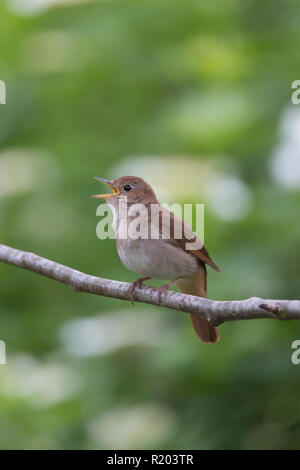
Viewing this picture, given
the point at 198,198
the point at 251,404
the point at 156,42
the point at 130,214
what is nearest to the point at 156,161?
the point at 198,198

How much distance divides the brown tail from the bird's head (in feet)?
1.78

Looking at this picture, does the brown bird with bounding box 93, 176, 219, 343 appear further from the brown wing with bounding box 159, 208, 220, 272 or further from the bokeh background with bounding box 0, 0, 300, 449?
the bokeh background with bounding box 0, 0, 300, 449

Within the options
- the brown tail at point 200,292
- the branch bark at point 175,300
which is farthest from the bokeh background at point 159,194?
the branch bark at point 175,300

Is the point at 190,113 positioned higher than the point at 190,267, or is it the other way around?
the point at 190,113

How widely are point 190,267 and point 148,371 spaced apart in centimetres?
146

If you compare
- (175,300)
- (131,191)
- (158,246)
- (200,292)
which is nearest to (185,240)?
(158,246)

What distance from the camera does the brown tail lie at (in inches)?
163

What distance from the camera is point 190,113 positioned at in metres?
6.18

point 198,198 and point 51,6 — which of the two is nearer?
point 198,198

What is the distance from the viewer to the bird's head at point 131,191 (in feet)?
14.3

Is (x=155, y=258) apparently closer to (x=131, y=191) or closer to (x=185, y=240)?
(x=185, y=240)

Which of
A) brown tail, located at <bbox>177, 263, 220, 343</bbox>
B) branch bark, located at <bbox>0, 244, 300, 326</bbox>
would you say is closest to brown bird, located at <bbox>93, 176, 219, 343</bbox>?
brown tail, located at <bbox>177, 263, 220, 343</bbox>

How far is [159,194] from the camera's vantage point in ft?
17.6

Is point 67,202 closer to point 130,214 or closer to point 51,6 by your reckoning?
point 51,6
